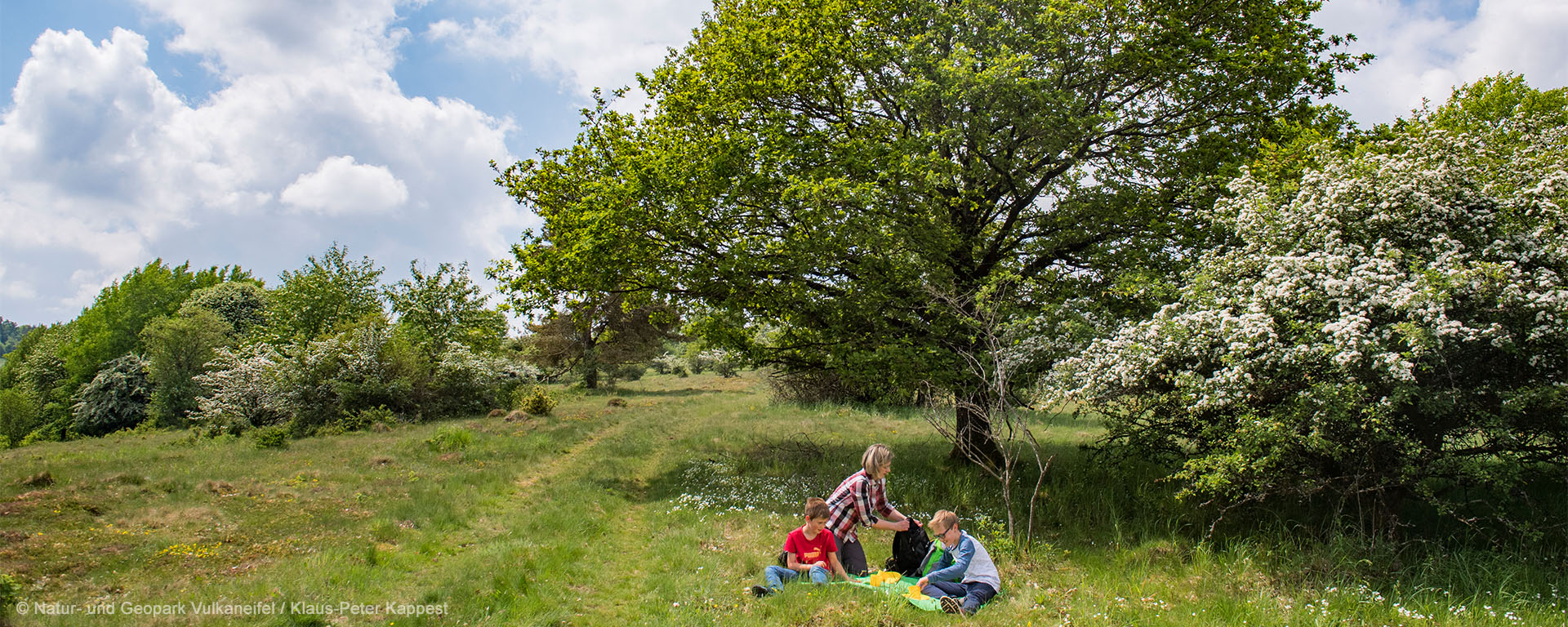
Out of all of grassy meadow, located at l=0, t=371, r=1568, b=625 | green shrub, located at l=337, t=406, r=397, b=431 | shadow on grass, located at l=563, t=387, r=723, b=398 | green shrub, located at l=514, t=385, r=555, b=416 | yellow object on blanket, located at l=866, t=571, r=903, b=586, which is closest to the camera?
grassy meadow, located at l=0, t=371, r=1568, b=625

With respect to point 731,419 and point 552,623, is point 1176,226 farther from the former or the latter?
point 731,419

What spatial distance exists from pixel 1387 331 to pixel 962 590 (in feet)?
16.0

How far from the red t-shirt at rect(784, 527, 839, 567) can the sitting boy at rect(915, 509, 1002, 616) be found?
1071 millimetres

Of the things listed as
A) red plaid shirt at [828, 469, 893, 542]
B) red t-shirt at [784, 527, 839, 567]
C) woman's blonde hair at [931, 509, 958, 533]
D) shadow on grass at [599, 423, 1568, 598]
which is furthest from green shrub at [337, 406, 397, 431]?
woman's blonde hair at [931, 509, 958, 533]

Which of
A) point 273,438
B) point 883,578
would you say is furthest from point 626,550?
point 273,438

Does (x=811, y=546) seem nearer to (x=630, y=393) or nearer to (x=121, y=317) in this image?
(x=630, y=393)

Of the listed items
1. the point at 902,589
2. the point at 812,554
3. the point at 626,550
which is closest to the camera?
the point at 902,589

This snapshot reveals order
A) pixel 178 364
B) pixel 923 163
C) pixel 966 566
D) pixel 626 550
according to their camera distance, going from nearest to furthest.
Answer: pixel 966 566 < pixel 626 550 < pixel 923 163 < pixel 178 364

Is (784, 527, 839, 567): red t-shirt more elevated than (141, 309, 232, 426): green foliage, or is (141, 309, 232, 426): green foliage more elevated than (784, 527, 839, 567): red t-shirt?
(141, 309, 232, 426): green foliage

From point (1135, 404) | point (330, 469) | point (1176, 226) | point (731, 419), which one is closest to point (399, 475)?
point (330, 469)

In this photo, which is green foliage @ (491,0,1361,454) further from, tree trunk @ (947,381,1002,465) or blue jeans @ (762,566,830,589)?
blue jeans @ (762,566,830,589)

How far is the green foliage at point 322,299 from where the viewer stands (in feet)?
112

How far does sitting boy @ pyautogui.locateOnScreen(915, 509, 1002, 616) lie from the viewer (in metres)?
6.79

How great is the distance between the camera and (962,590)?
22.9 ft
